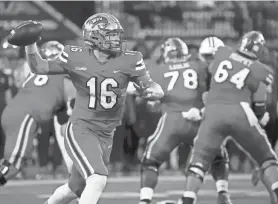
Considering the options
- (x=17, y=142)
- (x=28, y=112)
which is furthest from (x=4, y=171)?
(x=28, y=112)

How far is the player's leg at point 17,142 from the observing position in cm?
657

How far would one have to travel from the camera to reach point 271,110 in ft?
34.6

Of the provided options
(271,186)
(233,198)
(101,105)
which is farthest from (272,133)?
(101,105)

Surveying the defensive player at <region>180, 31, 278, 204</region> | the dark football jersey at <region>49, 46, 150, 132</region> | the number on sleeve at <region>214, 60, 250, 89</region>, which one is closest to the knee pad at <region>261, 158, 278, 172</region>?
the defensive player at <region>180, 31, 278, 204</region>

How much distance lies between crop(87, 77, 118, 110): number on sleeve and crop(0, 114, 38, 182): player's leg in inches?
69.8

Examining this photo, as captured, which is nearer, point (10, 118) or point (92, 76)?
point (92, 76)

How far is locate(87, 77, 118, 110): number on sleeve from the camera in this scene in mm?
4996

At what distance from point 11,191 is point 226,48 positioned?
3038 mm

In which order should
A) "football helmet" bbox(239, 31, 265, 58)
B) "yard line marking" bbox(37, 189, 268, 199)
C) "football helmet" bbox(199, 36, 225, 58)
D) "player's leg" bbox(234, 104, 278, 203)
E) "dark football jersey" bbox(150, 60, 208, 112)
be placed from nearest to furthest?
"player's leg" bbox(234, 104, 278, 203)
"football helmet" bbox(239, 31, 265, 58)
"dark football jersey" bbox(150, 60, 208, 112)
"football helmet" bbox(199, 36, 225, 58)
"yard line marking" bbox(37, 189, 268, 199)

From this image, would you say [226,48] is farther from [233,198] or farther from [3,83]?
[3,83]

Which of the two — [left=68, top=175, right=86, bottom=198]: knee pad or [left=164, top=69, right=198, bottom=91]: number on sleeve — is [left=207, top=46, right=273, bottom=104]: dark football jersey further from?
[left=68, top=175, right=86, bottom=198]: knee pad

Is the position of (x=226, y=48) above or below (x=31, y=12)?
above

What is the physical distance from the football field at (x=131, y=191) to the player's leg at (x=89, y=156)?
2298 millimetres

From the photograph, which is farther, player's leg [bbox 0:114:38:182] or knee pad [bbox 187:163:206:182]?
player's leg [bbox 0:114:38:182]
